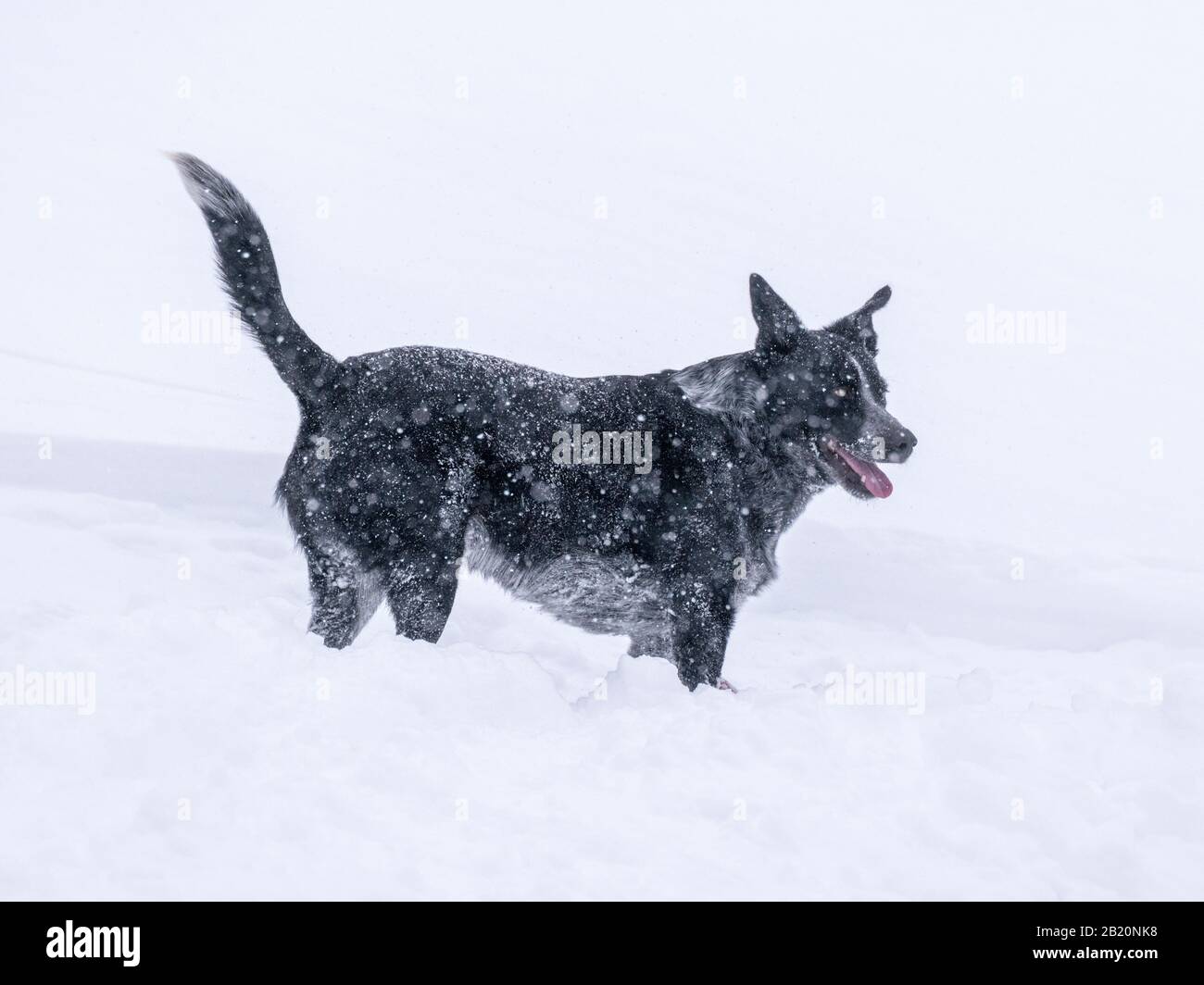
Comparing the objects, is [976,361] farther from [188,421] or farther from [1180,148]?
→ [1180,148]

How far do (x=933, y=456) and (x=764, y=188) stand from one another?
25.2 feet

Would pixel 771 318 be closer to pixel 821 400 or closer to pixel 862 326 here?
pixel 821 400

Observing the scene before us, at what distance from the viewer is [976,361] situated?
1066 cm

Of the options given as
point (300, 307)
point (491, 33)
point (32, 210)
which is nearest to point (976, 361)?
point (300, 307)

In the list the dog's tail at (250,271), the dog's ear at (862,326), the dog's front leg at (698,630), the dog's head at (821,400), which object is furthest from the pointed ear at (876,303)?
the dog's tail at (250,271)

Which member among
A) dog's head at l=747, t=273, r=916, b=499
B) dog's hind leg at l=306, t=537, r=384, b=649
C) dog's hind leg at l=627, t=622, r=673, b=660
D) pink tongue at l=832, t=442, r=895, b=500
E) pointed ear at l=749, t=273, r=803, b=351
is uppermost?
pointed ear at l=749, t=273, r=803, b=351

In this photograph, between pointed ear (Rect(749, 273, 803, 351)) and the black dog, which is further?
pointed ear (Rect(749, 273, 803, 351))

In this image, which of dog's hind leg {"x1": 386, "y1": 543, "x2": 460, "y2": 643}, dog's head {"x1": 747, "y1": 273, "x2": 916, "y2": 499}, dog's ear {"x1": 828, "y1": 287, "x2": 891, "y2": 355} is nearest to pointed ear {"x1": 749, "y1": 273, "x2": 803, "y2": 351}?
dog's head {"x1": 747, "y1": 273, "x2": 916, "y2": 499}

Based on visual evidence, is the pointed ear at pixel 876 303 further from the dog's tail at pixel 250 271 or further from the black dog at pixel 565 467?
the dog's tail at pixel 250 271

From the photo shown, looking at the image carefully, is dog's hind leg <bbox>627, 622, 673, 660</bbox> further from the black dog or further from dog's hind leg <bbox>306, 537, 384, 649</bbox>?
dog's hind leg <bbox>306, 537, 384, 649</bbox>

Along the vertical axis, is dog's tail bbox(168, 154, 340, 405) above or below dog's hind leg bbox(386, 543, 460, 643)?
above

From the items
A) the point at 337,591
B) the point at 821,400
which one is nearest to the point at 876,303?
the point at 821,400

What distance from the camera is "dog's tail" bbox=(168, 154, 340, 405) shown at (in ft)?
11.5

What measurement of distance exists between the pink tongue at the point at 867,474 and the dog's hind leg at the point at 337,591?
185cm
